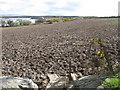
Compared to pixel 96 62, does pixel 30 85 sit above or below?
below

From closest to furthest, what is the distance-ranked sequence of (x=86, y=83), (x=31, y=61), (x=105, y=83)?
(x=105, y=83) → (x=86, y=83) → (x=31, y=61)

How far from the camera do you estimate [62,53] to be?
560 centimetres

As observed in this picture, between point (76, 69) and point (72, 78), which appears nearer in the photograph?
point (72, 78)

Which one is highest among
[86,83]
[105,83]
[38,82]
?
[105,83]

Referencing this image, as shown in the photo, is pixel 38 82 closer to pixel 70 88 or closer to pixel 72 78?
pixel 72 78

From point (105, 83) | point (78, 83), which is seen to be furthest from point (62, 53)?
point (105, 83)

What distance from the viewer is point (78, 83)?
110 inches

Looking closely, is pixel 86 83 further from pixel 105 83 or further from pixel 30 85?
pixel 30 85

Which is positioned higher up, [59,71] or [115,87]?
[115,87]

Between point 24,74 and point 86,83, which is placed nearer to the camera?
point 86,83

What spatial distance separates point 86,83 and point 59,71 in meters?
1.44

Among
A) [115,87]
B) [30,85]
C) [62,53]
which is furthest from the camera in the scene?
[62,53]

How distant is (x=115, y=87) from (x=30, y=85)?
5.41 feet

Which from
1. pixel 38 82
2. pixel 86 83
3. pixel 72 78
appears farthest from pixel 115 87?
pixel 38 82
